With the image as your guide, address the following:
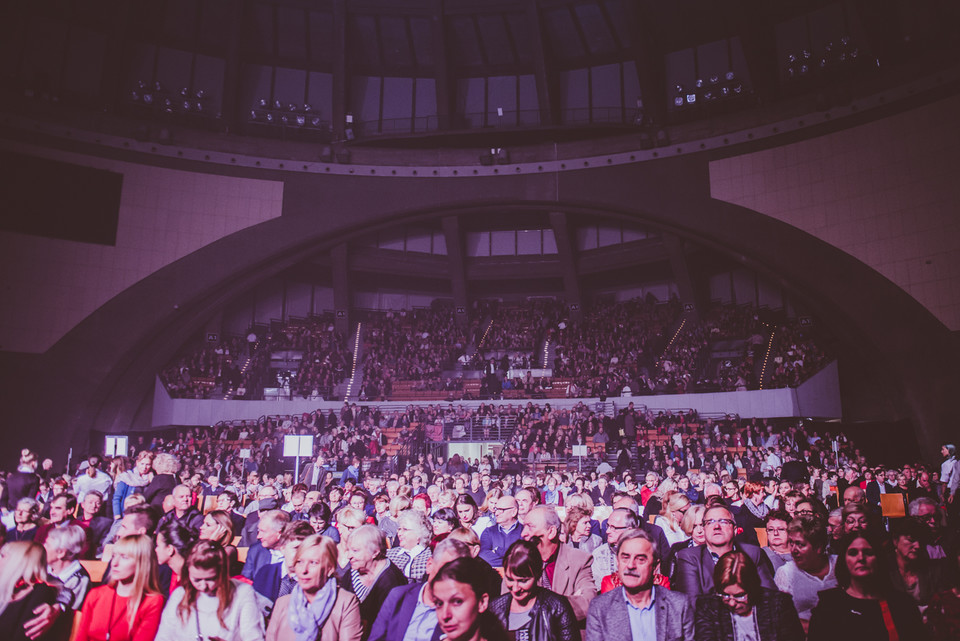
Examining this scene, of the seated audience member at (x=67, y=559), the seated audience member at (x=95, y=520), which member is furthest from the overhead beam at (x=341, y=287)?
the seated audience member at (x=67, y=559)

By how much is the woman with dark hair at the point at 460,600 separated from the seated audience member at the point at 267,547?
9.28 feet

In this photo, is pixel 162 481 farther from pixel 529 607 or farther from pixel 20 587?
pixel 529 607

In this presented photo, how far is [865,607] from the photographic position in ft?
12.9

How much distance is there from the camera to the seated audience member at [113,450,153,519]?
9.92 m

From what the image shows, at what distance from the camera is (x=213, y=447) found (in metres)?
23.7

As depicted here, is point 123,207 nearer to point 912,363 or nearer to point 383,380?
point 383,380

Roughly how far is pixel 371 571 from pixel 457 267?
25429 millimetres

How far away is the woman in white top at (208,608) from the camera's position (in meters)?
4.11

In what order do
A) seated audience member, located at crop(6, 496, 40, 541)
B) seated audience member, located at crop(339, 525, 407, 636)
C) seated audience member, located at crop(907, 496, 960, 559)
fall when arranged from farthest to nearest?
seated audience member, located at crop(6, 496, 40, 541)
seated audience member, located at crop(907, 496, 960, 559)
seated audience member, located at crop(339, 525, 407, 636)

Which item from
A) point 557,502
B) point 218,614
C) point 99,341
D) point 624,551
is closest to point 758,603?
point 624,551

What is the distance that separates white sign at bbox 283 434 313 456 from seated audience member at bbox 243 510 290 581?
1091cm

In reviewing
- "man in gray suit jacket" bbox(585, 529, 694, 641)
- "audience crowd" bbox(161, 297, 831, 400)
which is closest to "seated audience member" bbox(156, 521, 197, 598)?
Answer: "man in gray suit jacket" bbox(585, 529, 694, 641)

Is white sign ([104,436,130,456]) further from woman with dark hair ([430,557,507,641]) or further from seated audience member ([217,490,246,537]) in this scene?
woman with dark hair ([430,557,507,641])

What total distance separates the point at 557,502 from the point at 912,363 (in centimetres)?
1293
